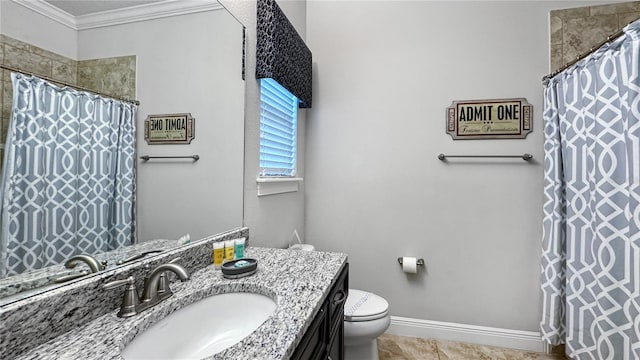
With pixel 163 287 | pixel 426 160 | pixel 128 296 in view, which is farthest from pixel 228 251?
pixel 426 160

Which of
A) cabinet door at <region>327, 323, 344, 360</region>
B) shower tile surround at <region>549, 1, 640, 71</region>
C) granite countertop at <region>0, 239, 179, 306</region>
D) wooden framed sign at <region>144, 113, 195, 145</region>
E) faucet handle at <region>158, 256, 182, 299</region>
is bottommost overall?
cabinet door at <region>327, 323, 344, 360</region>

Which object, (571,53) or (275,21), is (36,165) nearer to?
(275,21)

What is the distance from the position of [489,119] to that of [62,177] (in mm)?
2290

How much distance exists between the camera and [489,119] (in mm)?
2037

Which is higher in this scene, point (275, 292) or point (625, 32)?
point (625, 32)

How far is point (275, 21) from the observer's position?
1575 mm

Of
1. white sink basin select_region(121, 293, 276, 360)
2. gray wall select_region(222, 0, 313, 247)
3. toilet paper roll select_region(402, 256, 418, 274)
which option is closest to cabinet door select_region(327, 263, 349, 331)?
white sink basin select_region(121, 293, 276, 360)

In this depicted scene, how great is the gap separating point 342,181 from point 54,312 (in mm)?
1853

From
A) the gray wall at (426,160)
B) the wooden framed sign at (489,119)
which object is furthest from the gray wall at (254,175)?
the wooden framed sign at (489,119)

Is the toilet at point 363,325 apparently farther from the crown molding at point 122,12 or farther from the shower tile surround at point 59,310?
the crown molding at point 122,12

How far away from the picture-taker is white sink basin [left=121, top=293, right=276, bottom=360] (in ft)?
2.43

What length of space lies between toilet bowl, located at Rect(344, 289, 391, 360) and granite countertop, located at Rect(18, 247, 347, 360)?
0.48 meters

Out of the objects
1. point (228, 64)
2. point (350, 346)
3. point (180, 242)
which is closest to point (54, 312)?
point (180, 242)

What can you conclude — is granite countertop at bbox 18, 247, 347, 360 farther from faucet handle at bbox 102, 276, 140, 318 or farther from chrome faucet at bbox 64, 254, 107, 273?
chrome faucet at bbox 64, 254, 107, 273
